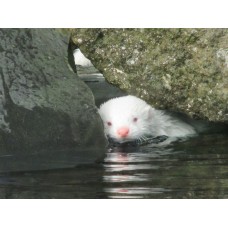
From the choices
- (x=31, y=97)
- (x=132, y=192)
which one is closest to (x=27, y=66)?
(x=31, y=97)

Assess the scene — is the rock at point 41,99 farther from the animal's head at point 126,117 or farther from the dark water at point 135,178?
the dark water at point 135,178

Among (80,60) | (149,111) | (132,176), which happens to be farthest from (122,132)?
(80,60)

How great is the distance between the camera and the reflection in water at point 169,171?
20.5ft

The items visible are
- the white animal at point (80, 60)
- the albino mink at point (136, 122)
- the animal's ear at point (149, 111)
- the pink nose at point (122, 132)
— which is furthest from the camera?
the white animal at point (80, 60)

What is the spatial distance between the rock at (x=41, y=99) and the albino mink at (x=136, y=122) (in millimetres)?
183

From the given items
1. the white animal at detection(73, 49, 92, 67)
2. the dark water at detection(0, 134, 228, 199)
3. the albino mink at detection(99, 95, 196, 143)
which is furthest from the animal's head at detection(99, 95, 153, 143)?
the white animal at detection(73, 49, 92, 67)

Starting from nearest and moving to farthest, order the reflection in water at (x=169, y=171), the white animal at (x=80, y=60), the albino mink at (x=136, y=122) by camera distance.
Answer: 1. the reflection in water at (x=169, y=171)
2. the albino mink at (x=136, y=122)
3. the white animal at (x=80, y=60)

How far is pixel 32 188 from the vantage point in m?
6.38

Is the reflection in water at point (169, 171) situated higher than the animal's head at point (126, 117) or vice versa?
the animal's head at point (126, 117)

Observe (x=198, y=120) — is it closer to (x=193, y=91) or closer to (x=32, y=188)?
(x=193, y=91)

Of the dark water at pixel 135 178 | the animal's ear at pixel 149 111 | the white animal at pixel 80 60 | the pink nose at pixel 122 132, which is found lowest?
the dark water at pixel 135 178

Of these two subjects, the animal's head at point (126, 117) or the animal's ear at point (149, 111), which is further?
the animal's ear at point (149, 111)

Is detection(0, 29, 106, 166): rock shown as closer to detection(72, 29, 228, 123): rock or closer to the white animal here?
detection(72, 29, 228, 123): rock

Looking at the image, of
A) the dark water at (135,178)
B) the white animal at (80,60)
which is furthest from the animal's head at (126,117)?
the white animal at (80,60)
